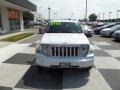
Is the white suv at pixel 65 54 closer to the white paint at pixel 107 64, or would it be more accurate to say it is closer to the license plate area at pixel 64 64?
the license plate area at pixel 64 64

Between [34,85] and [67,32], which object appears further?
[67,32]

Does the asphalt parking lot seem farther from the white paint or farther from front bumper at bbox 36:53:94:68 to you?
front bumper at bbox 36:53:94:68

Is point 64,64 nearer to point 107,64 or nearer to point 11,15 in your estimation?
point 107,64

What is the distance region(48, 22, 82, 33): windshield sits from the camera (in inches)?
351

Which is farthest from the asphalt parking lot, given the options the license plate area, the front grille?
the front grille

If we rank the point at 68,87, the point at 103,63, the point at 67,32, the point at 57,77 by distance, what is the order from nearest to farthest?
the point at 68,87 → the point at 57,77 → the point at 67,32 → the point at 103,63

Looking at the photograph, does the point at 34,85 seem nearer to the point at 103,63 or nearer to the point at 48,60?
the point at 48,60

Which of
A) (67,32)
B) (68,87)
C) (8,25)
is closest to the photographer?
(68,87)

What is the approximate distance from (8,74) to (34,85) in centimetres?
154

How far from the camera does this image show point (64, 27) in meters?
9.04

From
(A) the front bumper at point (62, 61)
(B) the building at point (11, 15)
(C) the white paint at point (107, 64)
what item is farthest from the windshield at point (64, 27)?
(B) the building at point (11, 15)

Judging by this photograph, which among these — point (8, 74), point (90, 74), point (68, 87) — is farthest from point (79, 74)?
point (8, 74)

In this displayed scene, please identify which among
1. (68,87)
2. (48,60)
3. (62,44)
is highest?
(62,44)

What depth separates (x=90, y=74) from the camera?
301 inches
